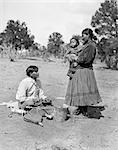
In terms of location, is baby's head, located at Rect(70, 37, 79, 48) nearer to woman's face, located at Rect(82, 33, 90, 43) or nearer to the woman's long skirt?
woman's face, located at Rect(82, 33, 90, 43)

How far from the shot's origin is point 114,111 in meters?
7.20

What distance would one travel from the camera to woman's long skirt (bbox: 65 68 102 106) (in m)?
6.05

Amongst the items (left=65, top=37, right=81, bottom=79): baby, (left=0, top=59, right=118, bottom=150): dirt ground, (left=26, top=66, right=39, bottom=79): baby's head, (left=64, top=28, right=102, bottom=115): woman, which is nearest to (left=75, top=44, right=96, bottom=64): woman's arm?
(left=64, top=28, right=102, bottom=115): woman

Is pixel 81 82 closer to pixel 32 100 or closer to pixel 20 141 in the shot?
pixel 32 100

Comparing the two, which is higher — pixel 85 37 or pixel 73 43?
pixel 85 37

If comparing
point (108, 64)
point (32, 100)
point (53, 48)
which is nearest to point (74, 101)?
point (32, 100)

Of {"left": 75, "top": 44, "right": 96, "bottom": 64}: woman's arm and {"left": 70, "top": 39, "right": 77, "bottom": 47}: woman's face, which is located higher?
{"left": 70, "top": 39, "right": 77, "bottom": 47}: woman's face

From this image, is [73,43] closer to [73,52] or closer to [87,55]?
[73,52]

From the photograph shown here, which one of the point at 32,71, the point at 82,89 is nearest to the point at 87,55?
the point at 82,89

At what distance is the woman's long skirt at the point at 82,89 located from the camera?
6.05m

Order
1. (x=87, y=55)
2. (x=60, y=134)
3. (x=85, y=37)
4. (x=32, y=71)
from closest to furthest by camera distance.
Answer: (x=60, y=134), (x=87, y=55), (x=85, y=37), (x=32, y=71)

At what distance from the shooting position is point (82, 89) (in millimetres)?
6055

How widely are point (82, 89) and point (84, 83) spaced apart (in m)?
0.12

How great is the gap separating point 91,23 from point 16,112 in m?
21.4
